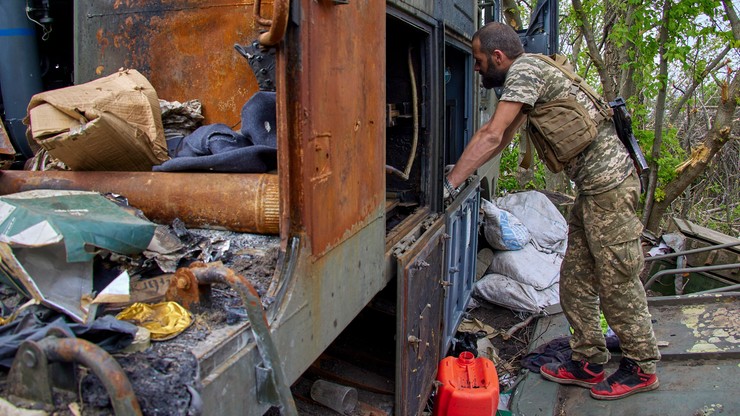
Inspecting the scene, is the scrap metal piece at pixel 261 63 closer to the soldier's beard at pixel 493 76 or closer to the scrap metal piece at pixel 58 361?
the scrap metal piece at pixel 58 361

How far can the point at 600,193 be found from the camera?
313 centimetres

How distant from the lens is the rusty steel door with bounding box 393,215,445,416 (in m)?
2.21

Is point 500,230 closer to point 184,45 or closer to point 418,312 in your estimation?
point 418,312

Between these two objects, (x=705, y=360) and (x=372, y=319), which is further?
(x=705, y=360)

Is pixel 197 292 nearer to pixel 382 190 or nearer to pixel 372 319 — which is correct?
pixel 382 190

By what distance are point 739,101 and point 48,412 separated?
6.94 metres

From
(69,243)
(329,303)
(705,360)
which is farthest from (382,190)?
(705,360)

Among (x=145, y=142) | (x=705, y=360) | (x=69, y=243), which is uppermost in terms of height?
(x=145, y=142)

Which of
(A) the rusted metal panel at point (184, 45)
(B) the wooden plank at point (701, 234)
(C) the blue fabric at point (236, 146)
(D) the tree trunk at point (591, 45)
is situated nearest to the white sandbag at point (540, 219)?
(B) the wooden plank at point (701, 234)

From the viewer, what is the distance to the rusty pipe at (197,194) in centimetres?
158

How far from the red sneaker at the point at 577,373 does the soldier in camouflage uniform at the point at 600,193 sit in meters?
0.06

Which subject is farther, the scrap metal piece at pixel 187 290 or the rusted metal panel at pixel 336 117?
the rusted metal panel at pixel 336 117

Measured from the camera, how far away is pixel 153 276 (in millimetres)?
1390

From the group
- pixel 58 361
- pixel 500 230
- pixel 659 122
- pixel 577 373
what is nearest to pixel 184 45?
pixel 58 361
